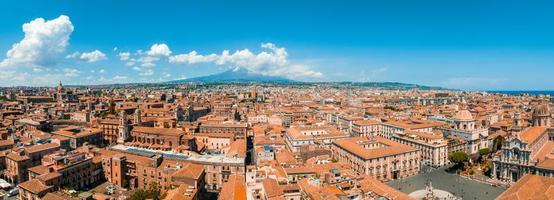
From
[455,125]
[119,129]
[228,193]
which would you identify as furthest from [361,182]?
[119,129]

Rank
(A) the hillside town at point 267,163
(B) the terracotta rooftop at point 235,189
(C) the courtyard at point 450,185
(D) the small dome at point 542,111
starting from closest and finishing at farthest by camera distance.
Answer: (B) the terracotta rooftop at point 235,189
(A) the hillside town at point 267,163
(C) the courtyard at point 450,185
(D) the small dome at point 542,111

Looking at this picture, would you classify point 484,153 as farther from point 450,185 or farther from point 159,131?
point 159,131

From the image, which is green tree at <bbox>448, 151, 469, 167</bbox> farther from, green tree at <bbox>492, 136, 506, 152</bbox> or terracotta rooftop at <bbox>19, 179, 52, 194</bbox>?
terracotta rooftop at <bbox>19, 179, 52, 194</bbox>

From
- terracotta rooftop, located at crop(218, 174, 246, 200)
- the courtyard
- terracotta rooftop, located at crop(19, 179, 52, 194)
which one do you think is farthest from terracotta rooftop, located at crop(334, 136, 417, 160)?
terracotta rooftop, located at crop(19, 179, 52, 194)

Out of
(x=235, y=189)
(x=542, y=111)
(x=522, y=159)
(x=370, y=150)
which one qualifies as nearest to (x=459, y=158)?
(x=522, y=159)

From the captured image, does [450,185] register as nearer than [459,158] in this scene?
Yes

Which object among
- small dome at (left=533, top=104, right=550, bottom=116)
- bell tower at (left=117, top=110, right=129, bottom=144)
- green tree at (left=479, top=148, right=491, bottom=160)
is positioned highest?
small dome at (left=533, top=104, right=550, bottom=116)

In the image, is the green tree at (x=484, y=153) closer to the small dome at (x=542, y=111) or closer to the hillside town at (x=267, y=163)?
the hillside town at (x=267, y=163)

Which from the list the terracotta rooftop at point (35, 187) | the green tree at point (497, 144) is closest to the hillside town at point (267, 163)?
the terracotta rooftop at point (35, 187)
